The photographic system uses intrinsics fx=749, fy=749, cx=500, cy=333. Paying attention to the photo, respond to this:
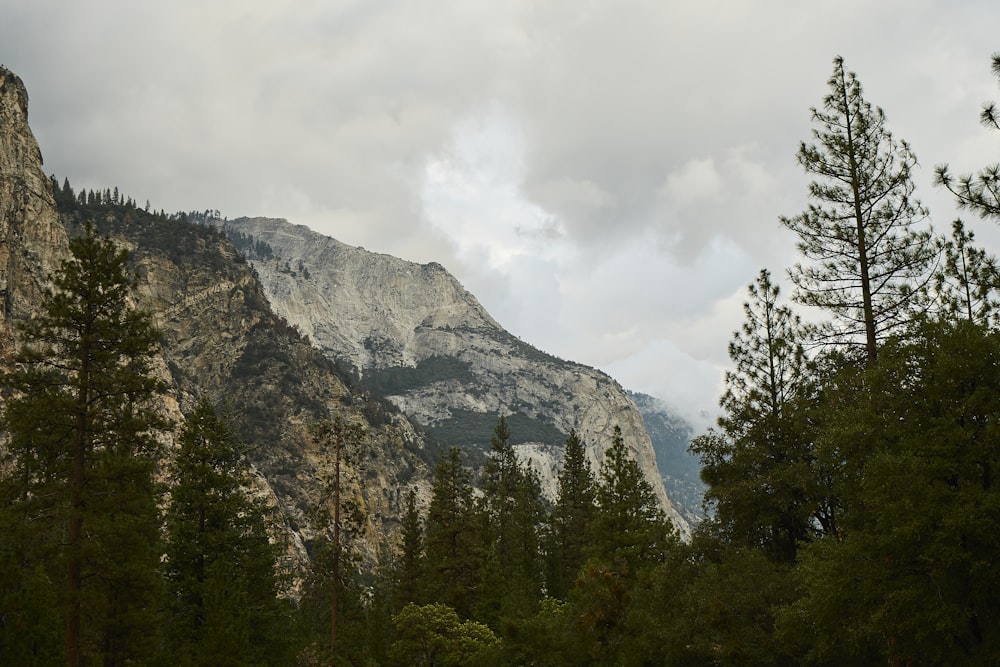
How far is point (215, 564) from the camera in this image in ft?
81.8

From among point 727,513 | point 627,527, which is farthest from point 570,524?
point 727,513

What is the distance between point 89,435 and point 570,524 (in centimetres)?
4218

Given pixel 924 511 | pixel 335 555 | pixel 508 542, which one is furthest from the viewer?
pixel 508 542

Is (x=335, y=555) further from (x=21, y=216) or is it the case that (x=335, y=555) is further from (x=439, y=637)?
(x=21, y=216)

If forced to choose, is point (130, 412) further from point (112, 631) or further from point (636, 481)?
point (636, 481)

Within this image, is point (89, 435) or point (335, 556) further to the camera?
point (335, 556)

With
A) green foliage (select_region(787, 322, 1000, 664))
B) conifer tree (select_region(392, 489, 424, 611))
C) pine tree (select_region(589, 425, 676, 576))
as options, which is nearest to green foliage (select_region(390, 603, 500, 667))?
pine tree (select_region(589, 425, 676, 576))

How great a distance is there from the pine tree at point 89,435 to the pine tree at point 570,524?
107ft

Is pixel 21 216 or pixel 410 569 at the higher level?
pixel 21 216

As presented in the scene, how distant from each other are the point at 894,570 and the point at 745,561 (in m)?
7.55

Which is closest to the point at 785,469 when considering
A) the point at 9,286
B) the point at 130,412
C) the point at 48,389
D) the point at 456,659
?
the point at 456,659

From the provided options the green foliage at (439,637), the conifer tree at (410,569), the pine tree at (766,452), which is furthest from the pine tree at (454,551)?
the pine tree at (766,452)

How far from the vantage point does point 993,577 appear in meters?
12.7

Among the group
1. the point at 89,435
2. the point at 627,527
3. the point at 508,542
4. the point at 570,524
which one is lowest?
the point at 508,542
